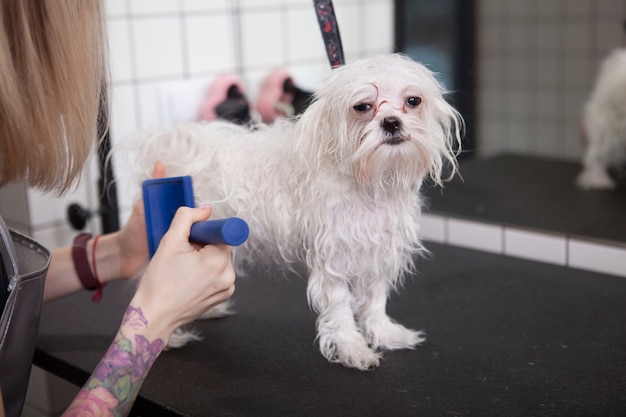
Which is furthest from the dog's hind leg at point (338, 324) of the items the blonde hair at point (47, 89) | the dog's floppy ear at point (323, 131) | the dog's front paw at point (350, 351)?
the blonde hair at point (47, 89)

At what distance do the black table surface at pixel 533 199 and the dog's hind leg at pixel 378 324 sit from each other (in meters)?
0.36

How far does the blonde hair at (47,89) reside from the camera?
0.60 metres

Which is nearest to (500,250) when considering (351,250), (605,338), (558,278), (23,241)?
(558,278)

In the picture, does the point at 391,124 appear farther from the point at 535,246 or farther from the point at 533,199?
the point at 533,199

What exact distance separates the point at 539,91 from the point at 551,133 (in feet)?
0.36

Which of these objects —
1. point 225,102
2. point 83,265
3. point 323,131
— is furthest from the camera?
point 225,102

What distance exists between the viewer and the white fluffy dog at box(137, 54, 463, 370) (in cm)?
70

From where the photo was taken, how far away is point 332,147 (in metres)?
0.72

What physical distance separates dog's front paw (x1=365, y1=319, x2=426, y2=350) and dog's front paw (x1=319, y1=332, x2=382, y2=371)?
0.06ft

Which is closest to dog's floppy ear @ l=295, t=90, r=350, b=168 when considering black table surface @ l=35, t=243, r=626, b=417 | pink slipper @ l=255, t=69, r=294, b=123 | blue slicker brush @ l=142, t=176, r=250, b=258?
blue slicker brush @ l=142, t=176, r=250, b=258

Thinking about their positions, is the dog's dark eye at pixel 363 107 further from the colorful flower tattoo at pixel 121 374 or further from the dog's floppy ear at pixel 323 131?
the colorful flower tattoo at pixel 121 374

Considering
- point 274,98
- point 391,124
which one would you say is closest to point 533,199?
point 274,98

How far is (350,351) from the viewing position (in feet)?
2.51

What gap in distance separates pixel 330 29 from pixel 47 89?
0.94ft
